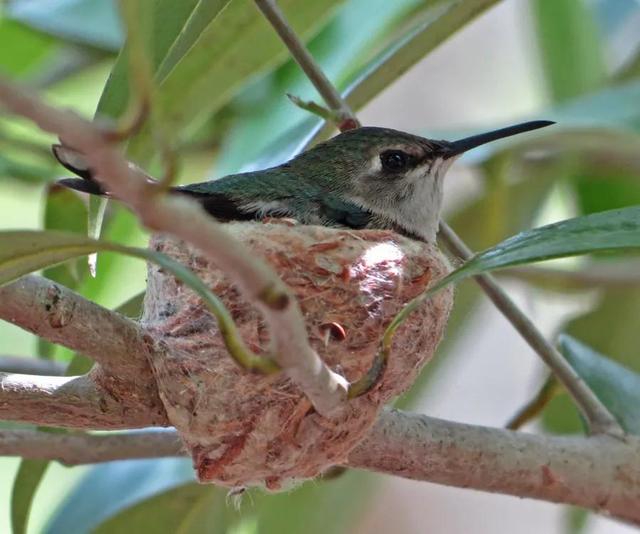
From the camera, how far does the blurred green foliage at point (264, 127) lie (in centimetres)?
222

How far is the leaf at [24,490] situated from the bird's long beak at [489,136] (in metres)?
1.16

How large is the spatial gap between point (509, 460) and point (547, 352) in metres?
0.20

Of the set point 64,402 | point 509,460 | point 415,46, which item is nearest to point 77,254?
point 64,402

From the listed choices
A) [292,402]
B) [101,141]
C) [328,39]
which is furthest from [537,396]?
[101,141]

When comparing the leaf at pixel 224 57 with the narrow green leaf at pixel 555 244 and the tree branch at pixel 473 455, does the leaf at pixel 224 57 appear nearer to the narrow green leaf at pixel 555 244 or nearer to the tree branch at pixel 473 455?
the tree branch at pixel 473 455

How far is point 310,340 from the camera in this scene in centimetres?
184

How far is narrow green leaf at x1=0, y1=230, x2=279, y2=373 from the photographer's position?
3.71ft

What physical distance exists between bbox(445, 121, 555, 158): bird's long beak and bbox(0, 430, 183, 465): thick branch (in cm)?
98

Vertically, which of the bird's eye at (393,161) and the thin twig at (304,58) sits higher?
the bird's eye at (393,161)

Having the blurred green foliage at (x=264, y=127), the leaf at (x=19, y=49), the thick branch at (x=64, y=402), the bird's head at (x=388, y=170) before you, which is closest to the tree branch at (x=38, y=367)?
the blurred green foliage at (x=264, y=127)

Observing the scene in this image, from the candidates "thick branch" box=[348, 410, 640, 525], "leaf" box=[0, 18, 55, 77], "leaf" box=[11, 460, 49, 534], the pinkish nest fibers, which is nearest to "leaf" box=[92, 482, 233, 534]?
"leaf" box=[11, 460, 49, 534]

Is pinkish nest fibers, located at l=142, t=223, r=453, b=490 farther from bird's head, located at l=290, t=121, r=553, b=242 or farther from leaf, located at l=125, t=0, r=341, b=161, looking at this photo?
bird's head, located at l=290, t=121, r=553, b=242

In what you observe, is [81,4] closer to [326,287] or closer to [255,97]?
[255,97]

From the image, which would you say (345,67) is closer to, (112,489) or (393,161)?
(393,161)
